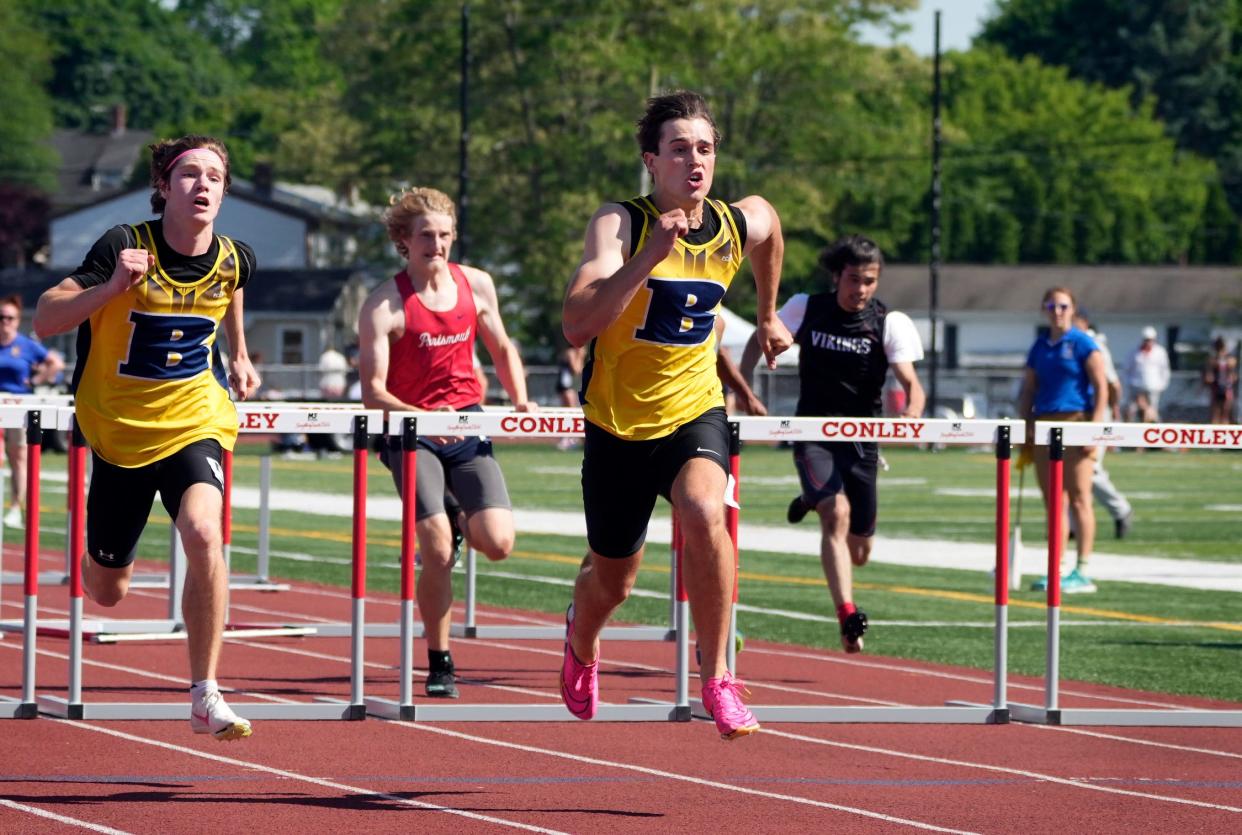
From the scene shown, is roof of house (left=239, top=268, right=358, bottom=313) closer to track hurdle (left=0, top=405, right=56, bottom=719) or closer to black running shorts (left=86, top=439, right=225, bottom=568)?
track hurdle (left=0, top=405, right=56, bottom=719)

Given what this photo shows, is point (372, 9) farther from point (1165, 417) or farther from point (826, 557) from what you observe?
point (826, 557)

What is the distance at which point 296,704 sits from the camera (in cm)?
889

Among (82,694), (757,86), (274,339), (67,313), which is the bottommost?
(82,694)

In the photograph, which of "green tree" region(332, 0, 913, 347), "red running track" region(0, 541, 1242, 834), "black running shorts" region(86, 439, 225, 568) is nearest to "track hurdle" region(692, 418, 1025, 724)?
"red running track" region(0, 541, 1242, 834)

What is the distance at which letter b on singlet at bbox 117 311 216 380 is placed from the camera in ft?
24.6

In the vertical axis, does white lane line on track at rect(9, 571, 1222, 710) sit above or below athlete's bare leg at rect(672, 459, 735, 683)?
below

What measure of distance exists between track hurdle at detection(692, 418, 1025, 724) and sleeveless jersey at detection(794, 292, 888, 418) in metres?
1.90


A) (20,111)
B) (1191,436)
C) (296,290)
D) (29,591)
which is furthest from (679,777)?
(20,111)

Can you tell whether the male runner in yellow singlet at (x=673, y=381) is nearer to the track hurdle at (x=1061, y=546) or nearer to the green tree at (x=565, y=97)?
the track hurdle at (x=1061, y=546)

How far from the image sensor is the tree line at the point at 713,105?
57500 millimetres

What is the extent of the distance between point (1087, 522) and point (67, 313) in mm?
9683

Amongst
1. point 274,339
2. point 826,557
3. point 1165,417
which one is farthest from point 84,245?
point 826,557

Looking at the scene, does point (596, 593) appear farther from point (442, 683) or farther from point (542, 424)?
point (442, 683)

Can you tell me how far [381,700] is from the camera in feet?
29.9
